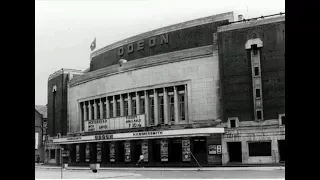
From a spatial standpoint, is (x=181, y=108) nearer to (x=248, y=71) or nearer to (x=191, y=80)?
(x=191, y=80)

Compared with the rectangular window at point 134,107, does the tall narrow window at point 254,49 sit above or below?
above

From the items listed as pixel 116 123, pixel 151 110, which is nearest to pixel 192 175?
pixel 151 110

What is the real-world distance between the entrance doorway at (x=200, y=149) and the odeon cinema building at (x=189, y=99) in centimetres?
8

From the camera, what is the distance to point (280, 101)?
29.2m

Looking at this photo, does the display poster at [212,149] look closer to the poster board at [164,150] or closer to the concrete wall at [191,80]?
the concrete wall at [191,80]

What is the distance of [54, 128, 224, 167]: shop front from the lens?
30.8m

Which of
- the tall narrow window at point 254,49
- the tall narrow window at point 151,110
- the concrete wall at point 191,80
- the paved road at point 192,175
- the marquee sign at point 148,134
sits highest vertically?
the tall narrow window at point 254,49

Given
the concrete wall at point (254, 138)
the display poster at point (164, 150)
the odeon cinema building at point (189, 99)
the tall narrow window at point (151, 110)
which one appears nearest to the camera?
the concrete wall at point (254, 138)

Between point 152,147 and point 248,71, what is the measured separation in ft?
35.6

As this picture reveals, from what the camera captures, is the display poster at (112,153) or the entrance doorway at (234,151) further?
the display poster at (112,153)

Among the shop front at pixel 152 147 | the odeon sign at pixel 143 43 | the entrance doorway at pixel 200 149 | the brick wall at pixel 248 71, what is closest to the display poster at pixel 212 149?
the shop front at pixel 152 147

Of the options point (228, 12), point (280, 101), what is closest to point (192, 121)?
point (280, 101)

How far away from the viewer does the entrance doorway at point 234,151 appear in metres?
30.1

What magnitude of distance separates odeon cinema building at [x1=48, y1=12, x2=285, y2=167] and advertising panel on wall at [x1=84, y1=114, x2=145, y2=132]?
0.09m
